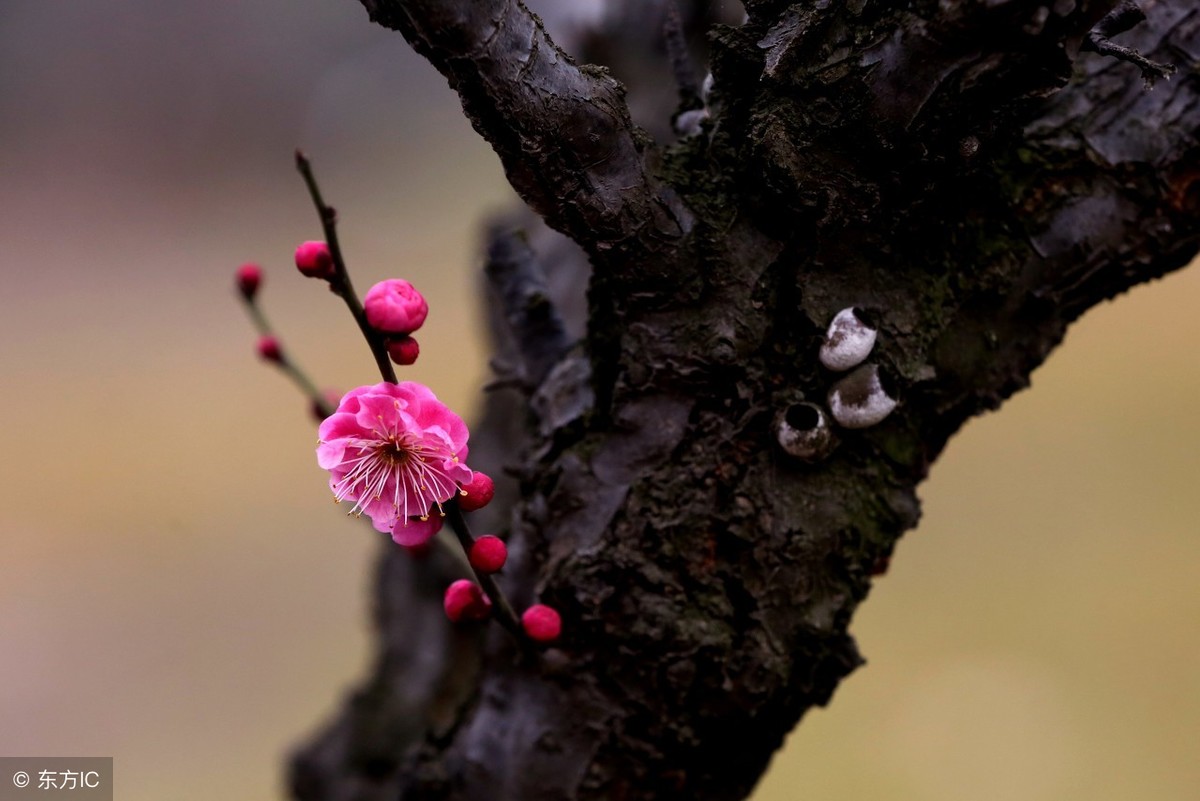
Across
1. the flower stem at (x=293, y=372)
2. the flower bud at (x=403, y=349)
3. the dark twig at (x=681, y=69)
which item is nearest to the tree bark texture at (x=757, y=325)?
the dark twig at (x=681, y=69)

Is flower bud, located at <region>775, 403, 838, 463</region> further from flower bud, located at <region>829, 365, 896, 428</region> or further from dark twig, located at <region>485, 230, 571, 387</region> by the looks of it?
dark twig, located at <region>485, 230, 571, 387</region>

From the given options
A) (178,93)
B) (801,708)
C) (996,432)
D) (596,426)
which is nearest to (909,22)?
(596,426)

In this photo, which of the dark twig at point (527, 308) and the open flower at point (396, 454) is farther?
the dark twig at point (527, 308)

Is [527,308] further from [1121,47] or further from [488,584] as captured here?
[1121,47]

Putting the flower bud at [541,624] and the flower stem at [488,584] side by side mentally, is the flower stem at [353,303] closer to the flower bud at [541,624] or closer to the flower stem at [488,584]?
the flower stem at [488,584]

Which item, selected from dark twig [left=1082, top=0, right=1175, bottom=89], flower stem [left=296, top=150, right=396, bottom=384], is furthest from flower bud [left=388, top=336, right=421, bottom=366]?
dark twig [left=1082, top=0, right=1175, bottom=89]
